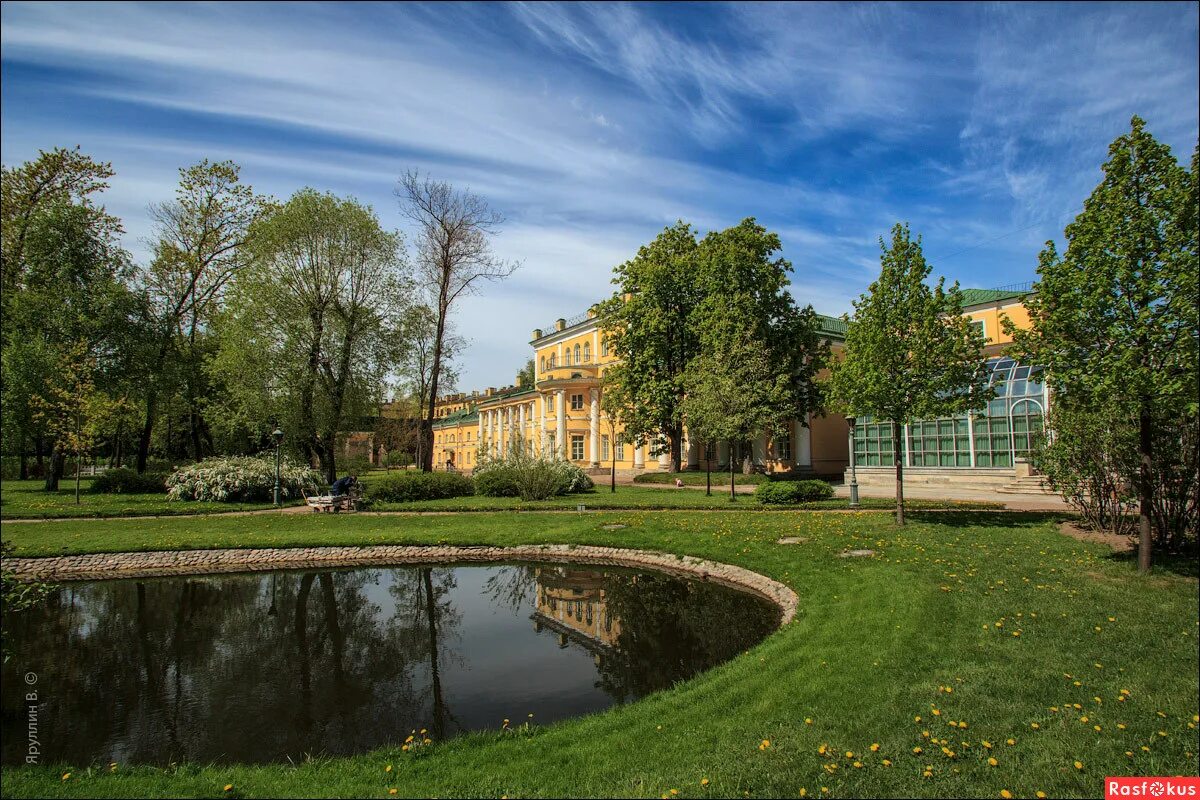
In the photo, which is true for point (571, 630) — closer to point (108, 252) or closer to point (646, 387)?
point (646, 387)

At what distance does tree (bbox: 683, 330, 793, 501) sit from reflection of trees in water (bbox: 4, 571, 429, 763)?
47.0 ft

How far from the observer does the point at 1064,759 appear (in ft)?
13.9

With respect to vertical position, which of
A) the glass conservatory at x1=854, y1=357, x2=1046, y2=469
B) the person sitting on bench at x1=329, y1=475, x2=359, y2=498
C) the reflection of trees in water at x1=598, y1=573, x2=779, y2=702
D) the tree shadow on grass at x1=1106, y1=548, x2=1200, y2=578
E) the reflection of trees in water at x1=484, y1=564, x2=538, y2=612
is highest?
the glass conservatory at x1=854, y1=357, x2=1046, y2=469

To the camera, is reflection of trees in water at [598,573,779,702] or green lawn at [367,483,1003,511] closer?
reflection of trees in water at [598,573,779,702]

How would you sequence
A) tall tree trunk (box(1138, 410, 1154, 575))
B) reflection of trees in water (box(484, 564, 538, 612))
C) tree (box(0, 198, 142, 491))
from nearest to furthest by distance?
tall tree trunk (box(1138, 410, 1154, 575)), reflection of trees in water (box(484, 564, 538, 612)), tree (box(0, 198, 142, 491))

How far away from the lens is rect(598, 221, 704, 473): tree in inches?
1280

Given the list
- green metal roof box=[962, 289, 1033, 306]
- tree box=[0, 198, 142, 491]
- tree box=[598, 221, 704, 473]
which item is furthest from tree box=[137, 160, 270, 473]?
green metal roof box=[962, 289, 1033, 306]

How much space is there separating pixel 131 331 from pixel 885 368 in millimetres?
30397

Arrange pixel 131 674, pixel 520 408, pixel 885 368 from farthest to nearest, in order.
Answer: pixel 520 408, pixel 885 368, pixel 131 674

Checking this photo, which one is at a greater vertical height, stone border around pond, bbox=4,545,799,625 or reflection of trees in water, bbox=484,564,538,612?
stone border around pond, bbox=4,545,799,625

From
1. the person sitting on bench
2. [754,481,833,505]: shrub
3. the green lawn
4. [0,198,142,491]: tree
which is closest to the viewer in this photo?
the green lawn

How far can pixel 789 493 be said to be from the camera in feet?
64.2

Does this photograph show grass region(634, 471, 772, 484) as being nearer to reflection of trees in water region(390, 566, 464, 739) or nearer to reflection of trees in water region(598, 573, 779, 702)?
reflection of trees in water region(598, 573, 779, 702)

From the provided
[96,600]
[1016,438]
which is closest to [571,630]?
[96,600]
